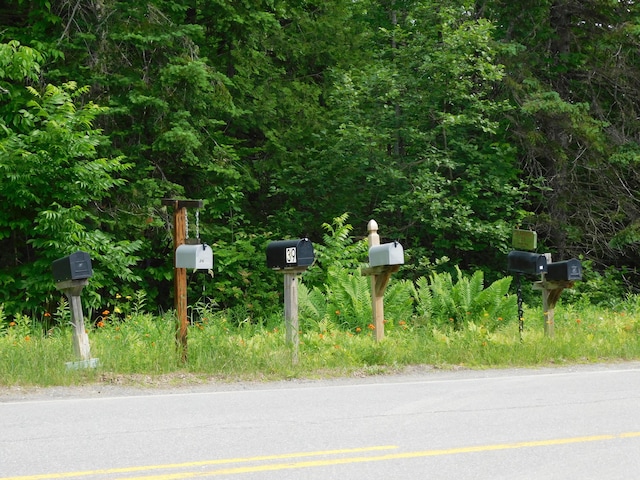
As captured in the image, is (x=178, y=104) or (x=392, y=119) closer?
(x=178, y=104)

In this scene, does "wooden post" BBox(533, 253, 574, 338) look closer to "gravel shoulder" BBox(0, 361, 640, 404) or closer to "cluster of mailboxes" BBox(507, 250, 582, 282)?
"cluster of mailboxes" BBox(507, 250, 582, 282)

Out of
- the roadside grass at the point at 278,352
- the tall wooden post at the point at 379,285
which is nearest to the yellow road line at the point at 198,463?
the roadside grass at the point at 278,352

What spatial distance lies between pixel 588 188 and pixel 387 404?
1588 cm

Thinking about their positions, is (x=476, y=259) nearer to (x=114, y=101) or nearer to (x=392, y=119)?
(x=392, y=119)

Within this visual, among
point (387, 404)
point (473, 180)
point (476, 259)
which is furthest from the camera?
point (476, 259)

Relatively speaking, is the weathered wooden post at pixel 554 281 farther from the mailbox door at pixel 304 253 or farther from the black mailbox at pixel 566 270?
the mailbox door at pixel 304 253

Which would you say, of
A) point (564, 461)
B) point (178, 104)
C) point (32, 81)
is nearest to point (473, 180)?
point (178, 104)

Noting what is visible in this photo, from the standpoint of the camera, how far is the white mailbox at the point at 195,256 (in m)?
9.18

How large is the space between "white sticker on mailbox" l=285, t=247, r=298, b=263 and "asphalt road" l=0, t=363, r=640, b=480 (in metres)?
1.50

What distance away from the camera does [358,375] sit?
9.61m

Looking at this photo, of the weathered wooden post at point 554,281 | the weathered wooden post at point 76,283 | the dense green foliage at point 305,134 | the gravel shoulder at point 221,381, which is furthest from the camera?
the dense green foliage at point 305,134

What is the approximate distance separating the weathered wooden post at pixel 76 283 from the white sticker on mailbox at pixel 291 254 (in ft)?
7.17

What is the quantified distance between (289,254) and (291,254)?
0.02m

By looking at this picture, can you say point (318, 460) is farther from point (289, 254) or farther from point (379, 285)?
point (379, 285)
